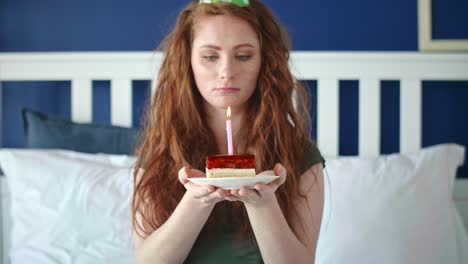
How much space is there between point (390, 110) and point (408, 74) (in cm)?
16

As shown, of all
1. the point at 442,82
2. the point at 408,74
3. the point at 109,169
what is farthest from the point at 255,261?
the point at 442,82

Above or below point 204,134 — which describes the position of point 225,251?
below

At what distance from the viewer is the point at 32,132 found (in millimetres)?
1913

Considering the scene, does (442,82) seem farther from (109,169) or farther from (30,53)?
(30,53)

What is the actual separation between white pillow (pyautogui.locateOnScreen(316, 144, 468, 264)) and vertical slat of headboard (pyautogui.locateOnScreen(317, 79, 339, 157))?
25cm

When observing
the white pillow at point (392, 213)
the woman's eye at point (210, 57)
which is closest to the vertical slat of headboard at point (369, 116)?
the white pillow at point (392, 213)

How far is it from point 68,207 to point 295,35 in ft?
3.29

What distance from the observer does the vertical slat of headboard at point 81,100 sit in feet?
6.74

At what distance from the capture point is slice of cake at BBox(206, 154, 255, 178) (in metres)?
0.97

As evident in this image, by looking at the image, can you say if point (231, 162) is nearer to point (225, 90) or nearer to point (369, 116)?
point (225, 90)

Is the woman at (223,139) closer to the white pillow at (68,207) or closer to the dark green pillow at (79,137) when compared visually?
the white pillow at (68,207)

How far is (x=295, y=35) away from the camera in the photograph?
2096 millimetres

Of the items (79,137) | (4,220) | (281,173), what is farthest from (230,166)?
(4,220)

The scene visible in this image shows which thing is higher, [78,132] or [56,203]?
[78,132]
